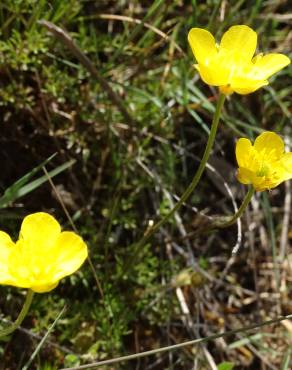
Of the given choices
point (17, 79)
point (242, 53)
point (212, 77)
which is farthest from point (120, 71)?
point (212, 77)

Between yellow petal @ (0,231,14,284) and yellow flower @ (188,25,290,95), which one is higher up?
yellow flower @ (188,25,290,95)

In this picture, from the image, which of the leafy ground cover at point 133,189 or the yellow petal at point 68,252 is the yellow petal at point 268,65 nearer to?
the leafy ground cover at point 133,189

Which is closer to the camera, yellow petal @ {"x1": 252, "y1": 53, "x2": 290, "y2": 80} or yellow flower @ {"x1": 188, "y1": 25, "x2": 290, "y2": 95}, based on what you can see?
yellow flower @ {"x1": 188, "y1": 25, "x2": 290, "y2": 95}

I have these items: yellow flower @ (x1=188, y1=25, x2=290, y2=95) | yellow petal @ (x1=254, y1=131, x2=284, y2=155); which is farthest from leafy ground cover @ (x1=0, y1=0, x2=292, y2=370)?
yellow flower @ (x1=188, y1=25, x2=290, y2=95)

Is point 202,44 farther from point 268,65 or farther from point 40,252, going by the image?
point 40,252

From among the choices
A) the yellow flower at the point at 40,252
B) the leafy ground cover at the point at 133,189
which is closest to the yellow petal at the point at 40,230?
the yellow flower at the point at 40,252

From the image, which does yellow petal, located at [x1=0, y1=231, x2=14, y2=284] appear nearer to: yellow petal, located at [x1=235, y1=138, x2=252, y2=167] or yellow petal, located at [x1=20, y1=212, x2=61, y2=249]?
yellow petal, located at [x1=20, y1=212, x2=61, y2=249]

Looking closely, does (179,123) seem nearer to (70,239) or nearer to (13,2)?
(13,2)
